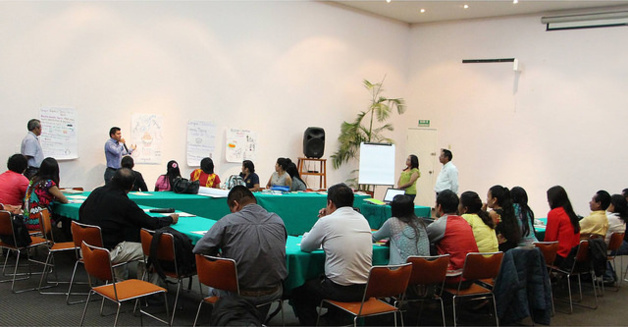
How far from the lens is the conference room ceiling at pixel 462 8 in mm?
10133

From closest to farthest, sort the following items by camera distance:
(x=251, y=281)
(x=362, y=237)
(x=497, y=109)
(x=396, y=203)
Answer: (x=251, y=281) < (x=362, y=237) < (x=396, y=203) < (x=497, y=109)

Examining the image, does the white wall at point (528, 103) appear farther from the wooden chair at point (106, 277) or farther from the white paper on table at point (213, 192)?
the wooden chair at point (106, 277)

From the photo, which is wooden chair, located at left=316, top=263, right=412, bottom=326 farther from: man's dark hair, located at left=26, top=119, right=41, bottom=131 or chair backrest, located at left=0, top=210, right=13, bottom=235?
man's dark hair, located at left=26, top=119, right=41, bottom=131

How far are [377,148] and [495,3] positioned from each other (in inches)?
139

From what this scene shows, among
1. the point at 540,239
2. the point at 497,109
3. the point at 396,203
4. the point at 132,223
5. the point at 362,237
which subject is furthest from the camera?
the point at 497,109

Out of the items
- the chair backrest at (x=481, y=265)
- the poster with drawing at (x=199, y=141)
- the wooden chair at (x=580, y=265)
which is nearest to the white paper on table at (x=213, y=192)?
the poster with drawing at (x=199, y=141)

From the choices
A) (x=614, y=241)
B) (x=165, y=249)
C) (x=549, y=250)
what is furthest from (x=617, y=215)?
(x=165, y=249)

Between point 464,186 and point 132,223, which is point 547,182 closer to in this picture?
point 464,186

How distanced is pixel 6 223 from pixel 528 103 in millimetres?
9440

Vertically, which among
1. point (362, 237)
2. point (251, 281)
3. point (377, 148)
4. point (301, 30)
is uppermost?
point (301, 30)

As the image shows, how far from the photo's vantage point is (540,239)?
19.0 ft

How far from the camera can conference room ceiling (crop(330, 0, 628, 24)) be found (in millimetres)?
10133

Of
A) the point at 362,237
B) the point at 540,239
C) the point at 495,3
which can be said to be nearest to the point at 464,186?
the point at 495,3

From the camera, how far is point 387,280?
3.57 meters
